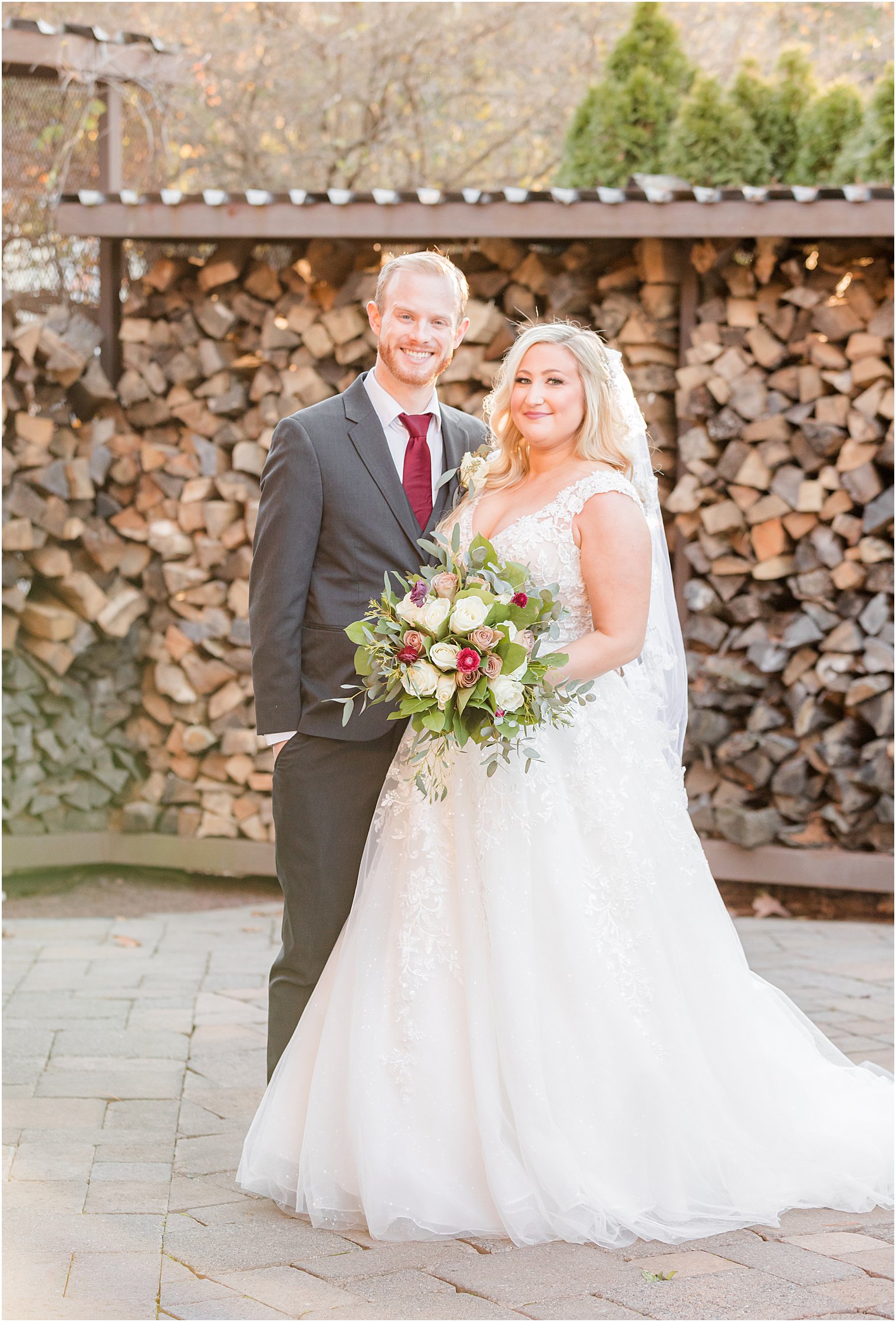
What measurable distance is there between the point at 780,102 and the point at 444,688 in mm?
4478

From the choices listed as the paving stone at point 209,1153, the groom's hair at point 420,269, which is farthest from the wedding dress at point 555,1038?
the groom's hair at point 420,269

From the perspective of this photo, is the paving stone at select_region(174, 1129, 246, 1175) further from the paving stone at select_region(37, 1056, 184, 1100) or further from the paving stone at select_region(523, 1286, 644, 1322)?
the paving stone at select_region(523, 1286, 644, 1322)

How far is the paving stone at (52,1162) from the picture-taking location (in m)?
2.94

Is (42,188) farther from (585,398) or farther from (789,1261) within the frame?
(789,1261)

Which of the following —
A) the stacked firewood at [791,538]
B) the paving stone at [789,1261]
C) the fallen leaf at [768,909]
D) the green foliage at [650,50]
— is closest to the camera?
the paving stone at [789,1261]

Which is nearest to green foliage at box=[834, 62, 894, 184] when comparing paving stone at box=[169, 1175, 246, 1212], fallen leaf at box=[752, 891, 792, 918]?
fallen leaf at box=[752, 891, 792, 918]

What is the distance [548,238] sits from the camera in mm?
5406

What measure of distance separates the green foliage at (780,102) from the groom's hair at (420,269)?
344cm

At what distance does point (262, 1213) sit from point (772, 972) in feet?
7.72

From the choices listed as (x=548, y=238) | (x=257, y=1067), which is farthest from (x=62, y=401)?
(x=257, y=1067)

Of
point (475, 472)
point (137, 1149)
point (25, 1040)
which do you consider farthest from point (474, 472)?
point (25, 1040)

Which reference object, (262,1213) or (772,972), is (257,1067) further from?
(772,972)

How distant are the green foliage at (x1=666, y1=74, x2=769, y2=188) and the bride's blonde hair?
3313 mm

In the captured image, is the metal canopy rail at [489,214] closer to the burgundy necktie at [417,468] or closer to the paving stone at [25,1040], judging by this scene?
the burgundy necktie at [417,468]
